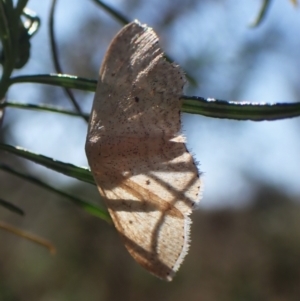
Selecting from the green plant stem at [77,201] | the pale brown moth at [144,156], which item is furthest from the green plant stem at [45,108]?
the pale brown moth at [144,156]

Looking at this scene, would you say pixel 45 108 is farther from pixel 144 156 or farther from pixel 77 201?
pixel 144 156

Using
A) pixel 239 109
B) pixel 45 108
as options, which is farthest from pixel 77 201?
pixel 239 109

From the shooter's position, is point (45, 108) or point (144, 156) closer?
point (144, 156)

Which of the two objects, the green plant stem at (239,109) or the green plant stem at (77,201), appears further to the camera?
the green plant stem at (77,201)

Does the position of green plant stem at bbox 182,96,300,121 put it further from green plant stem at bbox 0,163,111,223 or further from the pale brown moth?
green plant stem at bbox 0,163,111,223

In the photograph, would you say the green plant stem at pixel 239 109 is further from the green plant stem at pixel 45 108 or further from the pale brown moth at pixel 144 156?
the green plant stem at pixel 45 108

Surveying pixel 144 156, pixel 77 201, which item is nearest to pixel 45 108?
pixel 77 201

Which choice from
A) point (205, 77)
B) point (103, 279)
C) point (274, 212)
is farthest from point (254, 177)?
point (205, 77)

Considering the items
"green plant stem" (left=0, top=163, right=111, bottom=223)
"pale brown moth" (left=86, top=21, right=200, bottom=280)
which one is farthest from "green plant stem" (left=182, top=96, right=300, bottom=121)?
"green plant stem" (left=0, top=163, right=111, bottom=223)
